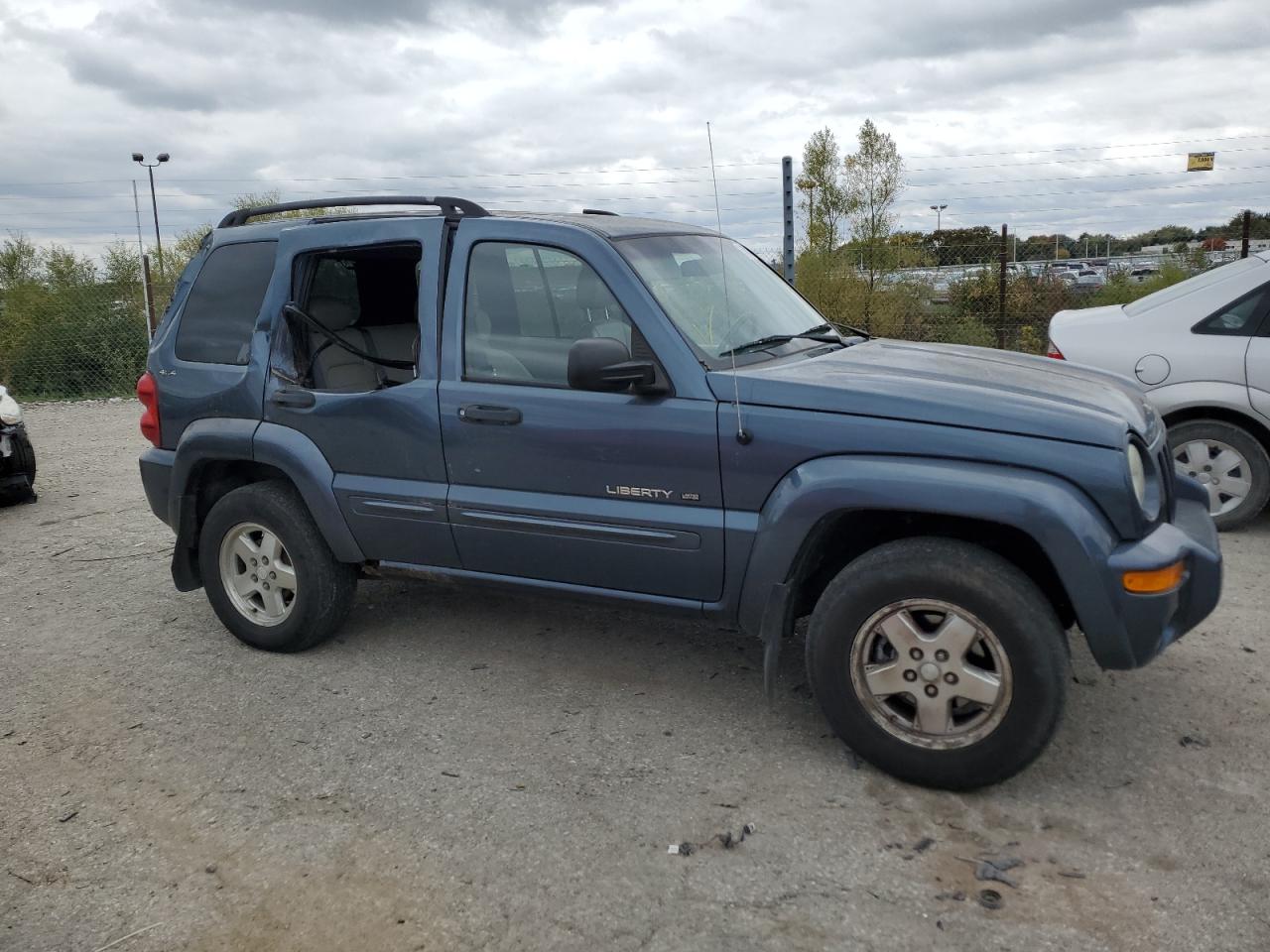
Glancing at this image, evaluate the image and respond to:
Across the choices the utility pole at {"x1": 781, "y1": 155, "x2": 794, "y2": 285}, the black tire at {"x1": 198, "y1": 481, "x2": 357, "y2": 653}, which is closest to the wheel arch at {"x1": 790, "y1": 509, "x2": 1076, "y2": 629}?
the black tire at {"x1": 198, "y1": 481, "x2": 357, "y2": 653}

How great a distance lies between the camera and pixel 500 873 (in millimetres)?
3072

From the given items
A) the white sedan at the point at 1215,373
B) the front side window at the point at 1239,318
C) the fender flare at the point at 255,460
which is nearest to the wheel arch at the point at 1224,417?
the white sedan at the point at 1215,373

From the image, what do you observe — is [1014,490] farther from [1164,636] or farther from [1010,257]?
[1010,257]

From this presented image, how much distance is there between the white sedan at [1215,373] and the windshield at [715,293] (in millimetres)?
2513

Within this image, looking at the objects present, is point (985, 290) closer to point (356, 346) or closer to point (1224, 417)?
point (1224, 417)

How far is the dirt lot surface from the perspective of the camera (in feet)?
9.34

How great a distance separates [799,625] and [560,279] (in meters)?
2.12

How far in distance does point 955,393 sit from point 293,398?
8.77 feet

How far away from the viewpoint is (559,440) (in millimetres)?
3893

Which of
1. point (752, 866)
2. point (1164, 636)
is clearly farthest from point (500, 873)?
point (1164, 636)

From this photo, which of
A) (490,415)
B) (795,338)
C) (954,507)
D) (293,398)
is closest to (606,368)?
(490,415)

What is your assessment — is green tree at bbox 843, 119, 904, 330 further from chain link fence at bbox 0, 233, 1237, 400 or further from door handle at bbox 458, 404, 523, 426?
door handle at bbox 458, 404, 523, 426

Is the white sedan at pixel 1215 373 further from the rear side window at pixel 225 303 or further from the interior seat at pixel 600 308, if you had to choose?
the rear side window at pixel 225 303

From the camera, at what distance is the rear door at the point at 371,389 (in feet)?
13.8
